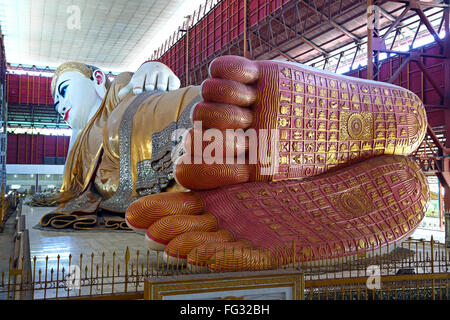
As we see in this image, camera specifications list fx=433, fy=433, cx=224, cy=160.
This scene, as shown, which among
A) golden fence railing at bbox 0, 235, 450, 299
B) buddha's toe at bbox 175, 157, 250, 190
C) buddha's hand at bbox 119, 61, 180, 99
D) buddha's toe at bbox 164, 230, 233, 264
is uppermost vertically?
buddha's hand at bbox 119, 61, 180, 99

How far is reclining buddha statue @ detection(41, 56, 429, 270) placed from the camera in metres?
3.09

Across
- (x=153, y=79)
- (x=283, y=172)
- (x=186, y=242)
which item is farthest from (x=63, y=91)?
(x=186, y=242)

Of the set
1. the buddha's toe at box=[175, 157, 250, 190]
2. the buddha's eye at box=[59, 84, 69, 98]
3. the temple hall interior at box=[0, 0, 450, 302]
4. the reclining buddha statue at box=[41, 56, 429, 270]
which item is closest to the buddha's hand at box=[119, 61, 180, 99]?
the temple hall interior at box=[0, 0, 450, 302]

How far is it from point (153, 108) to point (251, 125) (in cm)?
196

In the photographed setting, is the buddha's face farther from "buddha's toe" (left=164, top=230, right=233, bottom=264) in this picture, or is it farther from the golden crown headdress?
"buddha's toe" (left=164, top=230, right=233, bottom=264)

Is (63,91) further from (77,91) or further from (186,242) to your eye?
(186,242)

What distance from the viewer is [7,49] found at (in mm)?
18297

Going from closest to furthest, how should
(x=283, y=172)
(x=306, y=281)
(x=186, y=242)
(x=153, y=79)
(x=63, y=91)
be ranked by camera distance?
(x=306, y=281) < (x=186, y=242) < (x=283, y=172) < (x=153, y=79) < (x=63, y=91)

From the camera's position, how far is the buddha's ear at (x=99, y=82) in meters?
8.32

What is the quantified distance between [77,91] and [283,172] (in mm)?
5721

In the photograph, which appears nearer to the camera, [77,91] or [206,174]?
[206,174]

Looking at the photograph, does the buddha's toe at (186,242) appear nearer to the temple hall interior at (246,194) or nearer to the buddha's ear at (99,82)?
the temple hall interior at (246,194)

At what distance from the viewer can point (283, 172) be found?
147 inches
